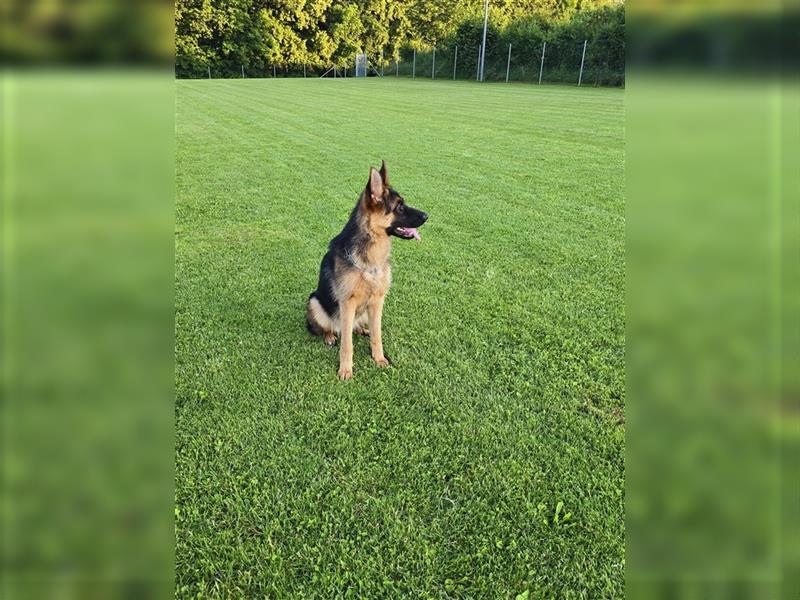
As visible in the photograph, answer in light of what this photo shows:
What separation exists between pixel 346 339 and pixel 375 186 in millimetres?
1202

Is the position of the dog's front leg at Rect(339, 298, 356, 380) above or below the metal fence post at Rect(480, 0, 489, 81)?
below

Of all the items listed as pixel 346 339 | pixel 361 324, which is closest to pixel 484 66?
pixel 361 324

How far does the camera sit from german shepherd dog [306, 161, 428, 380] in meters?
4.07

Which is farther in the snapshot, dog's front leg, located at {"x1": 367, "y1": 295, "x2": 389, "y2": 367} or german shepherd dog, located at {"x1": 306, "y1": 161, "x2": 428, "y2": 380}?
dog's front leg, located at {"x1": 367, "y1": 295, "x2": 389, "y2": 367}

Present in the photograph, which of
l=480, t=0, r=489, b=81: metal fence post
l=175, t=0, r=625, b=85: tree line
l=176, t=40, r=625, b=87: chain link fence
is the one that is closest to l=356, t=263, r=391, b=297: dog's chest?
l=175, t=0, r=625, b=85: tree line

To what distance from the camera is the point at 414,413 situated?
3.64 metres

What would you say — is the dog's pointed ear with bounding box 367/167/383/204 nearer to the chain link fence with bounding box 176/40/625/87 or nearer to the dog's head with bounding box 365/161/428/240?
the dog's head with bounding box 365/161/428/240

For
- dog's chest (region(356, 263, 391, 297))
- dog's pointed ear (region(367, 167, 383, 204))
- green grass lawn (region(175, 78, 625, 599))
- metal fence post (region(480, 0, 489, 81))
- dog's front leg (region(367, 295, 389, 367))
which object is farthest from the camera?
metal fence post (region(480, 0, 489, 81))

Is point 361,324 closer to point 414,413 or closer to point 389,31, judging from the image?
point 414,413

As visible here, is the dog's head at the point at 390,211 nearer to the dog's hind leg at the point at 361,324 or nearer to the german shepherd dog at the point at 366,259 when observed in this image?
the german shepherd dog at the point at 366,259
